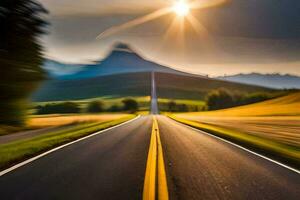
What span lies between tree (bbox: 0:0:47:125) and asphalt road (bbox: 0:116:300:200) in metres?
10.7

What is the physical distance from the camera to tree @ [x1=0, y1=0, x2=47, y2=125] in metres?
19.1

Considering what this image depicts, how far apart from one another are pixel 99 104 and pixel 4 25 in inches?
3352

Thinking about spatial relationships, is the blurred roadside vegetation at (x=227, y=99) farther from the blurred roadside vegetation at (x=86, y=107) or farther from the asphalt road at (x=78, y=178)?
the asphalt road at (x=78, y=178)

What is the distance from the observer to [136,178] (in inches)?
285

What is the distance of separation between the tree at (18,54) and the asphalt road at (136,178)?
10.7m

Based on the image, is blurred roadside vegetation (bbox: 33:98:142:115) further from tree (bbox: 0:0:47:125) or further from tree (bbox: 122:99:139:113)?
tree (bbox: 0:0:47:125)

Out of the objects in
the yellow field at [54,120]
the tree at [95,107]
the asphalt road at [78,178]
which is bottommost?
the asphalt road at [78,178]

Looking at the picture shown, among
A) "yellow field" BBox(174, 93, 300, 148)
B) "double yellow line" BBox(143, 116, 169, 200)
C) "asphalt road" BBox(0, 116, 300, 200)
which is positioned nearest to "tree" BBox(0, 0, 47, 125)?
"asphalt road" BBox(0, 116, 300, 200)

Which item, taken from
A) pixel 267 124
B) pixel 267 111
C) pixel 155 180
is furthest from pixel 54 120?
pixel 267 111

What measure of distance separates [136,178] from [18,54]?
15.3 m

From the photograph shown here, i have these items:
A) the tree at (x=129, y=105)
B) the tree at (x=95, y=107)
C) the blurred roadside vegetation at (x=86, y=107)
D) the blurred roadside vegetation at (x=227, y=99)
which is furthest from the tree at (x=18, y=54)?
the blurred roadside vegetation at (x=227, y=99)

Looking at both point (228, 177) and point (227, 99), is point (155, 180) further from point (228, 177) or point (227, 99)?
point (227, 99)

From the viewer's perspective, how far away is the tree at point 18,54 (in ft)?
62.6

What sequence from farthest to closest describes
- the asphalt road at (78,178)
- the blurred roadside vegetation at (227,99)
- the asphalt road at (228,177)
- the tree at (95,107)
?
the blurred roadside vegetation at (227,99)
the tree at (95,107)
the asphalt road at (228,177)
the asphalt road at (78,178)
